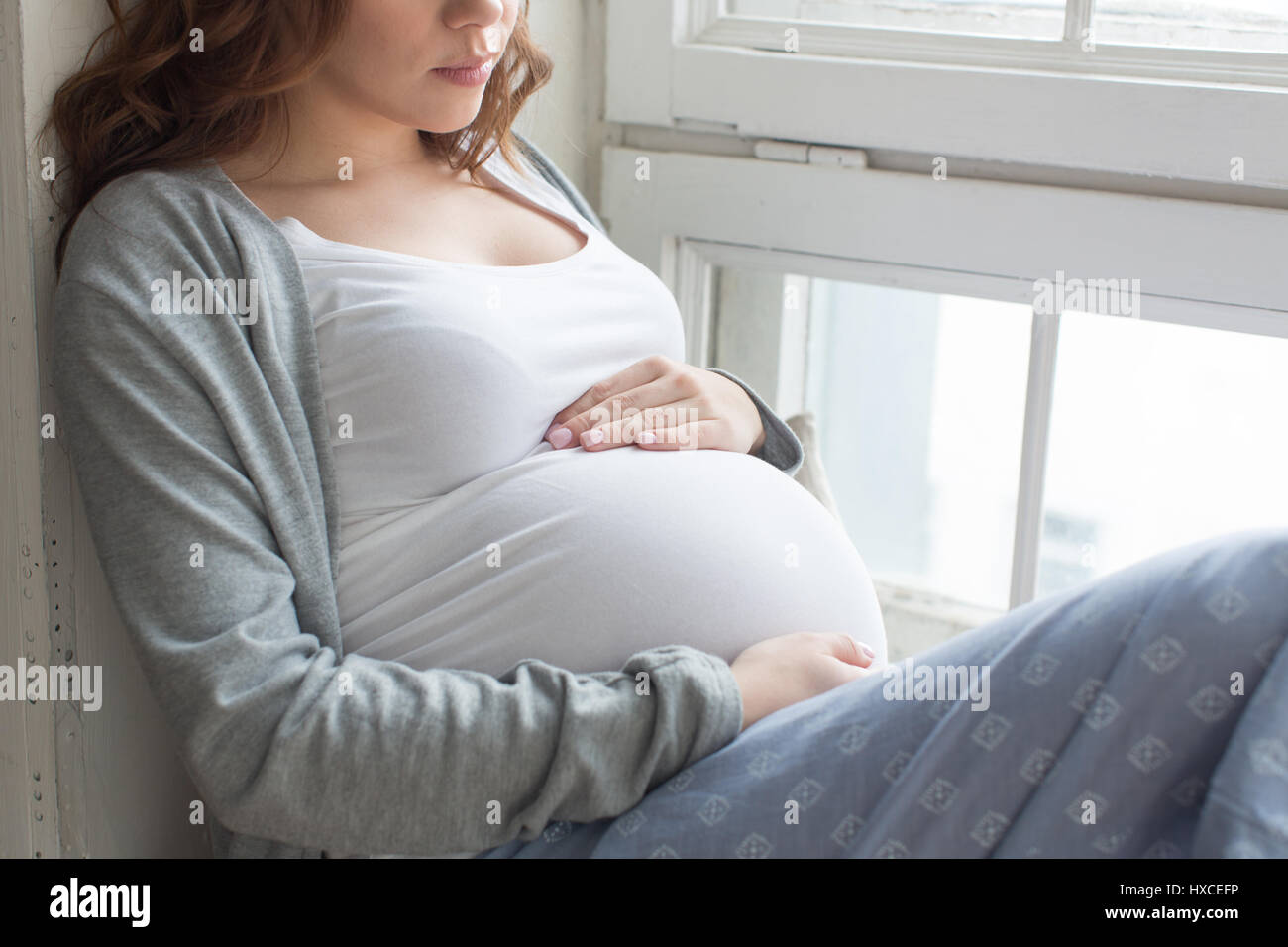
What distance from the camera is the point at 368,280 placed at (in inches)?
38.0

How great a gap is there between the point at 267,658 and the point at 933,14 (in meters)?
1.02

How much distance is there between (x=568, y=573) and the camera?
0.91 metres

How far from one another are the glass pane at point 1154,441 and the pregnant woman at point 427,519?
430mm

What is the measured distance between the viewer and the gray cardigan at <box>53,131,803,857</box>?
0.79 m

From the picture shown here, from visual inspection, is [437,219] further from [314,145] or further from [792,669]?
[792,669]

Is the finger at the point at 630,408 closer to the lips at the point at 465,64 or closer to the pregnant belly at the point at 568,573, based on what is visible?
the pregnant belly at the point at 568,573

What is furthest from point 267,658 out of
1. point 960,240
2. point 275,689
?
point 960,240

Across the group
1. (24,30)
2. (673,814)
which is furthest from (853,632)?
(24,30)

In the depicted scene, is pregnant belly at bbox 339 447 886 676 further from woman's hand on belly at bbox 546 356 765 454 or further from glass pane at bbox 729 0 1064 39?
glass pane at bbox 729 0 1064 39

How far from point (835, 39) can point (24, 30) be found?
2.82 ft

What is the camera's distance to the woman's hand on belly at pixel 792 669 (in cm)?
88
